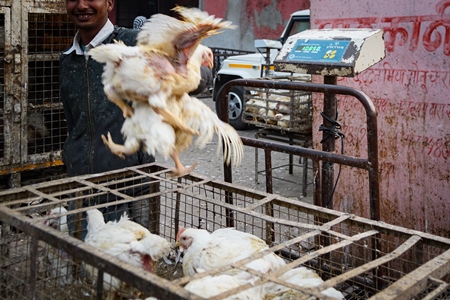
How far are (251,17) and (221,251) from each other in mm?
14551

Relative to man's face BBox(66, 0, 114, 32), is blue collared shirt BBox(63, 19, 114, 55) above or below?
below

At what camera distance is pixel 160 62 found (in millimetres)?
2359

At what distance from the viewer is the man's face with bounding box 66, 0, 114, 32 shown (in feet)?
10.5

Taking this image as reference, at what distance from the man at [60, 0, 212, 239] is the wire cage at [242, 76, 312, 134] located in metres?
3.31

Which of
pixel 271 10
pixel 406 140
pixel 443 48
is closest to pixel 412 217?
pixel 406 140

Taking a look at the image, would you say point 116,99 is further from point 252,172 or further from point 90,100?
point 252,172

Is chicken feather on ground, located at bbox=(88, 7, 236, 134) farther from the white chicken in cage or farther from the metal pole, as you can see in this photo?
the metal pole

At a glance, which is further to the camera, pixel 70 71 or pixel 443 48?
pixel 443 48

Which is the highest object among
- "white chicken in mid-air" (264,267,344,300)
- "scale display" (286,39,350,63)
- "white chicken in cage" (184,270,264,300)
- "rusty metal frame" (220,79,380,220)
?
"scale display" (286,39,350,63)

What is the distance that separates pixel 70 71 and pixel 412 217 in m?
2.82

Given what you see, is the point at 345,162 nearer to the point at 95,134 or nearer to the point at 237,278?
the point at 237,278

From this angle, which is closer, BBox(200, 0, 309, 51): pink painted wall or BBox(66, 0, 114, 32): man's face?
BBox(66, 0, 114, 32): man's face

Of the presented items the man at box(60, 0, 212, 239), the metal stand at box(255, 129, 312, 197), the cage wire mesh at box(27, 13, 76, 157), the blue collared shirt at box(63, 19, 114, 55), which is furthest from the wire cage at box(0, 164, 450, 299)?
the metal stand at box(255, 129, 312, 197)

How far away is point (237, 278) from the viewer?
2.43 m
